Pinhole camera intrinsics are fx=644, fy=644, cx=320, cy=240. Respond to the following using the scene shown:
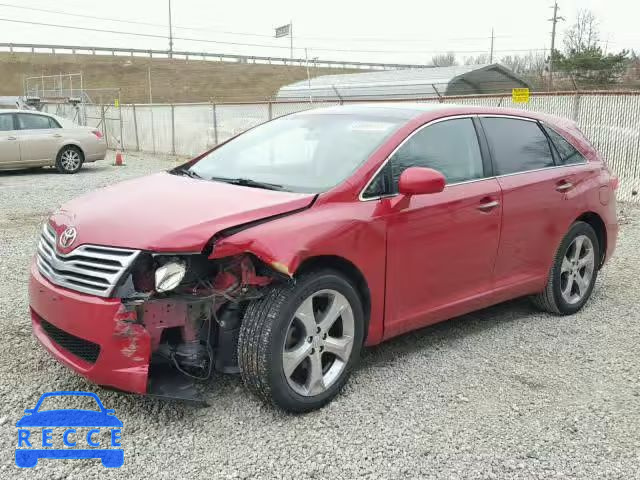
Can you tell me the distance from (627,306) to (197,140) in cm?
1658

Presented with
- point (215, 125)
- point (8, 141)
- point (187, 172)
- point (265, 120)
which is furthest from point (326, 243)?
point (215, 125)

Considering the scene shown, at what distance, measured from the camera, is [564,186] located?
4.90m

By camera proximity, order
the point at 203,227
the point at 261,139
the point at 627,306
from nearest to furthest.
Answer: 1. the point at 203,227
2. the point at 261,139
3. the point at 627,306

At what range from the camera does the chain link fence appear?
10695 millimetres

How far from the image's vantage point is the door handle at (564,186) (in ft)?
15.9

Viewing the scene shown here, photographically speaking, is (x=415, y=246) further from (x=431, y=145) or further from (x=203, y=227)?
(x=203, y=227)

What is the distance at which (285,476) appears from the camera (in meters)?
2.88

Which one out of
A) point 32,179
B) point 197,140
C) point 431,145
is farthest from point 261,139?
point 197,140

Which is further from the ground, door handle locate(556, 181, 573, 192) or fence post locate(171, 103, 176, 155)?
door handle locate(556, 181, 573, 192)

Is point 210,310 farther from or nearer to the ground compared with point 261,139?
nearer to the ground

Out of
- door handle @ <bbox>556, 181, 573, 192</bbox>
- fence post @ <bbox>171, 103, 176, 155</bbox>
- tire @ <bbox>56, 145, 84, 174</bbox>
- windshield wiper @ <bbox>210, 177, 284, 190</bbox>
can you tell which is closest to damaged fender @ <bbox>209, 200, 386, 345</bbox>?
windshield wiper @ <bbox>210, 177, 284, 190</bbox>

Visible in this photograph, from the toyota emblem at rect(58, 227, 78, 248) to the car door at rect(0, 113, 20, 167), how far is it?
12423 millimetres

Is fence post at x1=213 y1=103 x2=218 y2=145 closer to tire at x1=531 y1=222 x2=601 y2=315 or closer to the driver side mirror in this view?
tire at x1=531 y1=222 x2=601 y2=315

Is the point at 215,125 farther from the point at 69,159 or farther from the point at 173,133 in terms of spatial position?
the point at 69,159
